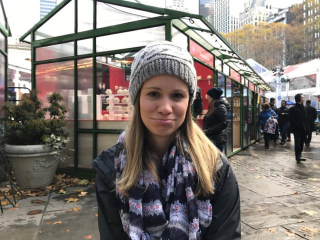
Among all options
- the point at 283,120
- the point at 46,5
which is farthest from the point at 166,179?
the point at 283,120

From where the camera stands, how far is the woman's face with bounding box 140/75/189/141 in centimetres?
127

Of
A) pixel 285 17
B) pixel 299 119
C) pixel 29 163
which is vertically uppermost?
pixel 285 17

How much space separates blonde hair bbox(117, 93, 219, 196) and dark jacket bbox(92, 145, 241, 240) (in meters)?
Result: 0.07

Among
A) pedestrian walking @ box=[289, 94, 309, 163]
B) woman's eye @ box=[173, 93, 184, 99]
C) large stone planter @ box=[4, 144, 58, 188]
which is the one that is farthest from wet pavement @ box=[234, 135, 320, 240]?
large stone planter @ box=[4, 144, 58, 188]

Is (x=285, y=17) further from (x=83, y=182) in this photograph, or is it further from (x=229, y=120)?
(x=83, y=182)

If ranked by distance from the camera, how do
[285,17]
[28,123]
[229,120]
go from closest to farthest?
[28,123] → [229,120] → [285,17]

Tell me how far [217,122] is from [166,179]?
156 inches

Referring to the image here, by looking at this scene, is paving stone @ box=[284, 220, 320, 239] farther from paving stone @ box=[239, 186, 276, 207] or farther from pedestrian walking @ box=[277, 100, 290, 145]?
pedestrian walking @ box=[277, 100, 290, 145]

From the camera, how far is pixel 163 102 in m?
1.25

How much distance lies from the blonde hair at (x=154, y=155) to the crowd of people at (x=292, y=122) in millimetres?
6979

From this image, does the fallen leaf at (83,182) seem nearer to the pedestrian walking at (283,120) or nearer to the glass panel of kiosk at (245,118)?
the glass panel of kiosk at (245,118)

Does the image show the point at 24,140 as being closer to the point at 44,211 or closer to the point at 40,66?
the point at 44,211

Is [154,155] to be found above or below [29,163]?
above

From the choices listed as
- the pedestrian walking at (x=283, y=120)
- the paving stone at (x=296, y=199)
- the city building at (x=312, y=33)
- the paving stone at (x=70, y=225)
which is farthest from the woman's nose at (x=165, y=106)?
the city building at (x=312, y=33)
